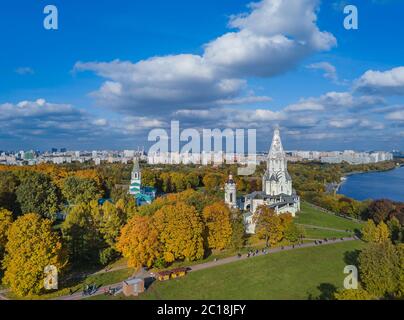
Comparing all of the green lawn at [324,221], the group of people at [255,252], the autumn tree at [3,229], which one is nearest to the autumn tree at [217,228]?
the group of people at [255,252]

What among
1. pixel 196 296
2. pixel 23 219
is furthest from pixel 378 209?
pixel 23 219

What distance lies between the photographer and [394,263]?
67.0 ft

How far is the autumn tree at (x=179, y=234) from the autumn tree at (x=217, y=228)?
1688mm

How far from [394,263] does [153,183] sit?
51.8m

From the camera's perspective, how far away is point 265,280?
22969 mm

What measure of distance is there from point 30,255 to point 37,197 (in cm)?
1904

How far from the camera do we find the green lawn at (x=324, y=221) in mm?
41156

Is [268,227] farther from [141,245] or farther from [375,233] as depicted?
[141,245]

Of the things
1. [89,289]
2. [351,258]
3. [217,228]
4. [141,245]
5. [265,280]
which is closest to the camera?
[89,289]

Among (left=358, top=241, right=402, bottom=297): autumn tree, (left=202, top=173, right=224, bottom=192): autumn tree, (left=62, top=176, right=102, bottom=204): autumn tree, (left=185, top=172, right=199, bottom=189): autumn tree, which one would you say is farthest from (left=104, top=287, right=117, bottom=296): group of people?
(left=202, top=173, right=224, bottom=192): autumn tree

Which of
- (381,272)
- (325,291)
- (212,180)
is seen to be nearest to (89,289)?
(325,291)

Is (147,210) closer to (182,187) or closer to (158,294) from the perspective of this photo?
(158,294)
